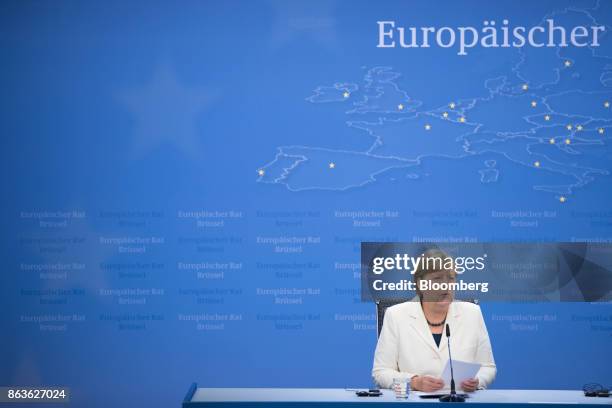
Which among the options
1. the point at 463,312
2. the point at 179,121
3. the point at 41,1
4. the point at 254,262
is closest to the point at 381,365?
the point at 463,312

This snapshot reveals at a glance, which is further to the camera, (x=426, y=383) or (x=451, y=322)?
(x=451, y=322)

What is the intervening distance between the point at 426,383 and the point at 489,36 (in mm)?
2322

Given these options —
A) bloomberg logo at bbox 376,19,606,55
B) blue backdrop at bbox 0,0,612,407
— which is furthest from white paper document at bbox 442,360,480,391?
bloomberg logo at bbox 376,19,606,55

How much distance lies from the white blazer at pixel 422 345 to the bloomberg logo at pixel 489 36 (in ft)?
5.61

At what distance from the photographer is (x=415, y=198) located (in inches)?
216

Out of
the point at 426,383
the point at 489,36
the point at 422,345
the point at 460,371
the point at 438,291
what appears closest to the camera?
the point at 460,371

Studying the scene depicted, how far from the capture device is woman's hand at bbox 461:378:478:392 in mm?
4484

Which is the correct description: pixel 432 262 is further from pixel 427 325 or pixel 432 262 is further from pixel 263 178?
pixel 263 178

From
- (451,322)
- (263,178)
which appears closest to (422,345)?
(451,322)

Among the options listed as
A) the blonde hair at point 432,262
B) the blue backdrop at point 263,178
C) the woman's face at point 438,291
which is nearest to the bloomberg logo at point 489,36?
the blue backdrop at point 263,178

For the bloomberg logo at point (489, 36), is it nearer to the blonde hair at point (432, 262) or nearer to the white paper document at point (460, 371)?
the blonde hair at point (432, 262)

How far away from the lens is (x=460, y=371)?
443 cm

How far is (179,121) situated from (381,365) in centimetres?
205

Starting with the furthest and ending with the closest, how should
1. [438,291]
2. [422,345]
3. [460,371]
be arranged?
[438,291], [422,345], [460,371]
